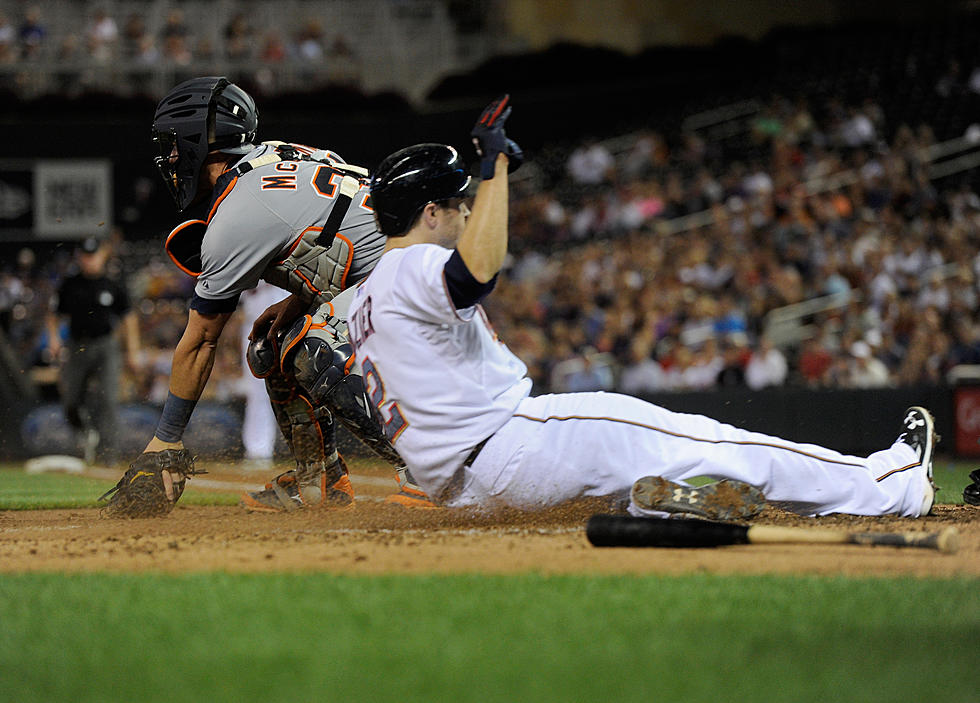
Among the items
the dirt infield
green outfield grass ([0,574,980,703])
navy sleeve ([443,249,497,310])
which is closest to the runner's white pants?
the dirt infield

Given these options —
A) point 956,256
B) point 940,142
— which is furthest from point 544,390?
point 940,142

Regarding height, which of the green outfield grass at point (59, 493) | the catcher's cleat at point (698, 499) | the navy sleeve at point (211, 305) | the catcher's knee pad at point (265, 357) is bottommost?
the green outfield grass at point (59, 493)

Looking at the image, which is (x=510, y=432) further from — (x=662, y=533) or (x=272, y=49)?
Answer: (x=272, y=49)

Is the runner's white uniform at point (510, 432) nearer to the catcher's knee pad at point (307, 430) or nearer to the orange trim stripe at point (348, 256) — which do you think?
the orange trim stripe at point (348, 256)

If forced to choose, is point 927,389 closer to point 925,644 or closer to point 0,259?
point 925,644

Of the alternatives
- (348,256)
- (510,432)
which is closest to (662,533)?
(510,432)

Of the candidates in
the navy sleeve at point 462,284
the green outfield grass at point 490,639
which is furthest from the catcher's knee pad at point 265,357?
the green outfield grass at point 490,639

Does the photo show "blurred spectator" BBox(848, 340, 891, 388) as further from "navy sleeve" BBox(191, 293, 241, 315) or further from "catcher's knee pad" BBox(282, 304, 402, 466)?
"navy sleeve" BBox(191, 293, 241, 315)
